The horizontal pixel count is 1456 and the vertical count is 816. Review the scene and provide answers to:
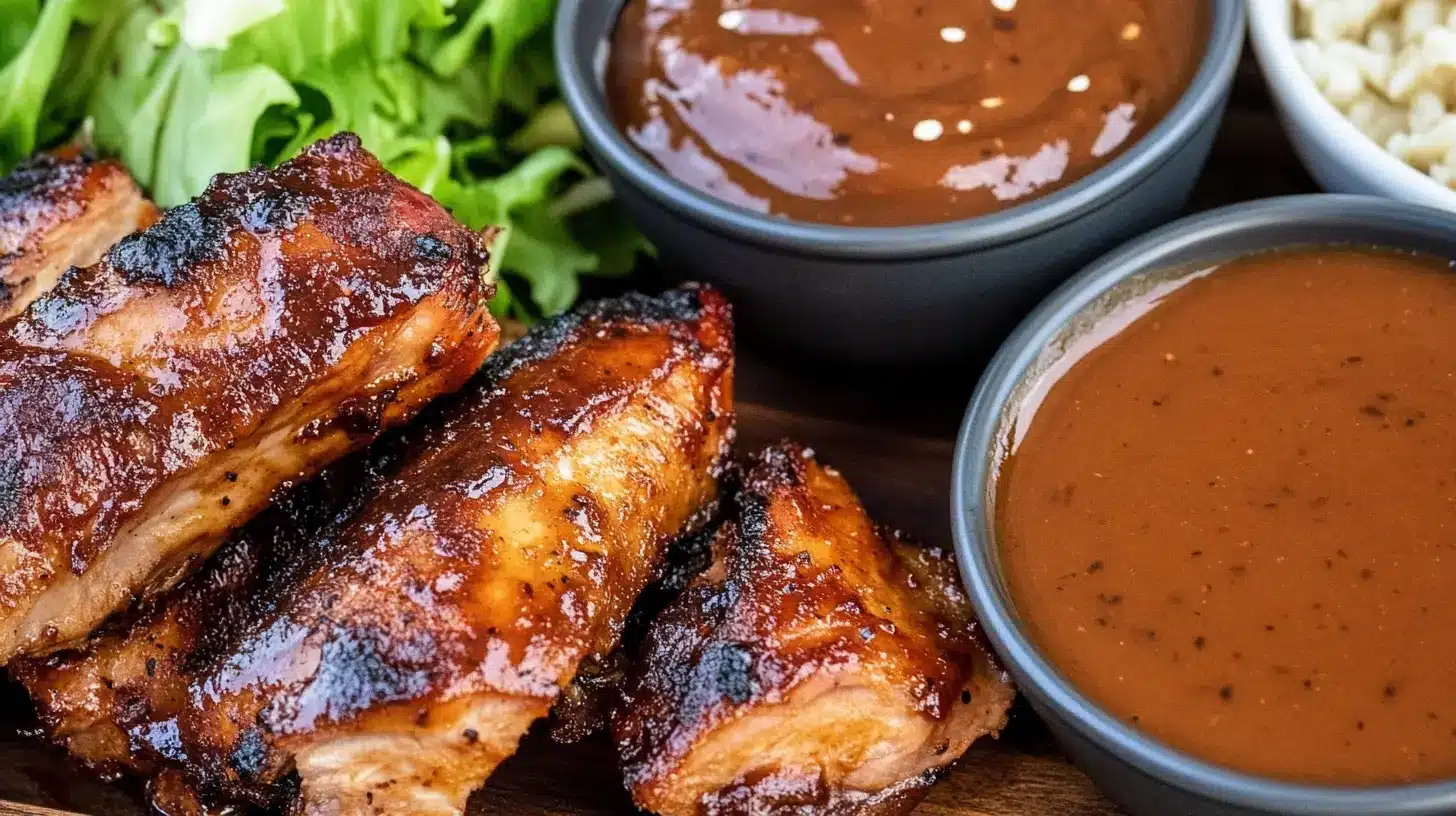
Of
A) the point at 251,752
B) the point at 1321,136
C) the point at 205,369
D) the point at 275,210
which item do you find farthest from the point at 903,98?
the point at 251,752

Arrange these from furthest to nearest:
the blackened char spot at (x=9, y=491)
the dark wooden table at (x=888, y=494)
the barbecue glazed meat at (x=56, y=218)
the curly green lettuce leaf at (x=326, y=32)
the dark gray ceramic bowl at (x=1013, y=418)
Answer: the curly green lettuce leaf at (x=326, y=32) < the barbecue glazed meat at (x=56, y=218) < the dark wooden table at (x=888, y=494) < the blackened char spot at (x=9, y=491) < the dark gray ceramic bowl at (x=1013, y=418)

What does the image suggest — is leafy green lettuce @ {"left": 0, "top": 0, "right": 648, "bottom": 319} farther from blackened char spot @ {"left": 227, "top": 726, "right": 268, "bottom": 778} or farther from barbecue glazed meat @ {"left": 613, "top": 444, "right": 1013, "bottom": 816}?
blackened char spot @ {"left": 227, "top": 726, "right": 268, "bottom": 778}

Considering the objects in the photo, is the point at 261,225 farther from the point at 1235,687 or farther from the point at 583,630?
the point at 1235,687

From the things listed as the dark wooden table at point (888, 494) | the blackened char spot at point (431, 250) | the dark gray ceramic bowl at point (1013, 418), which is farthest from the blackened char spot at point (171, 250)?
the dark gray ceramic bowl at point (1013, 418)

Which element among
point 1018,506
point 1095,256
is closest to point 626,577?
point 1018,506

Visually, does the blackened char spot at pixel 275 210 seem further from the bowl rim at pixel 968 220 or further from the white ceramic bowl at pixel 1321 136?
the white ceramic bowl at pixel 1321 136
